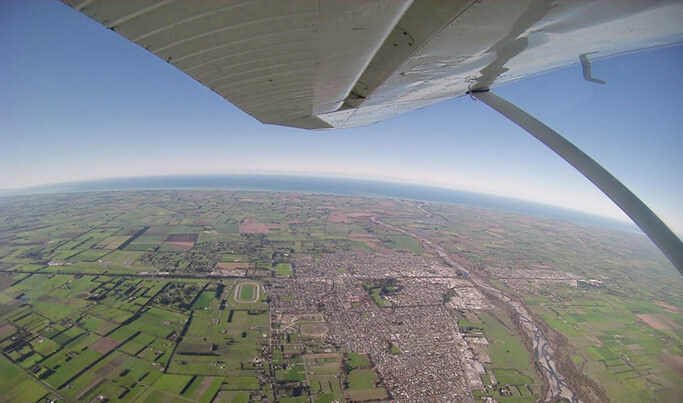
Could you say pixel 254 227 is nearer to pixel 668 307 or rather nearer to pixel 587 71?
pixel 587 71

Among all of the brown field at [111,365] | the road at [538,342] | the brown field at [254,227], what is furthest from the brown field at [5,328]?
the road at [538,342]

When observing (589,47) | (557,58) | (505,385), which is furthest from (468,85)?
(505,385)

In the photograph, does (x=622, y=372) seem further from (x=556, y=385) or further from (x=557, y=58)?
(x=557, y=58)

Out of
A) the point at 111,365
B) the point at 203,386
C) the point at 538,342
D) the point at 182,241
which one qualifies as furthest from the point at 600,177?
the point at 182,241

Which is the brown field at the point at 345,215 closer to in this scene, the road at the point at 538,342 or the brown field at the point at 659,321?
the road at the point at 538,342

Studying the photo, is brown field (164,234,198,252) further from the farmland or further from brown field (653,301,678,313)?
brown field (653,301,678,313)
